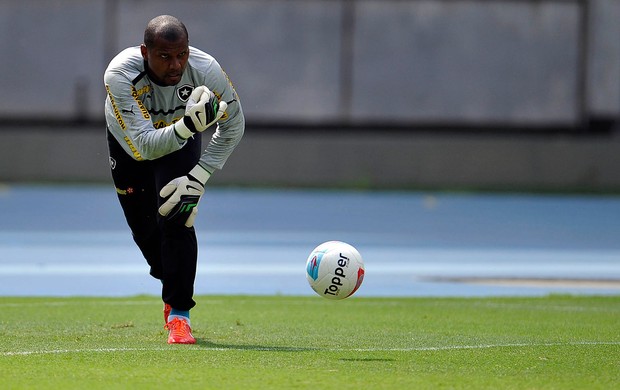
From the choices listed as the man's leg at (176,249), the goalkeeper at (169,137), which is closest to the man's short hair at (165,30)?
the goalkeeper at (169,137)

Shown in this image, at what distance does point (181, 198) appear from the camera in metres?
7.57

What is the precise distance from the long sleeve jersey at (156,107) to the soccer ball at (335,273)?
96cm

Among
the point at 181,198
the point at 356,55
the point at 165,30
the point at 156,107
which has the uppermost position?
the point at 165,30

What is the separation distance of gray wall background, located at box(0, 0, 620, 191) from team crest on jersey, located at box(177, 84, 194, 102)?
20.6 meters

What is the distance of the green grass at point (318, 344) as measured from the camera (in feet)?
21.0

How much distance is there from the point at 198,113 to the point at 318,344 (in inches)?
69.8

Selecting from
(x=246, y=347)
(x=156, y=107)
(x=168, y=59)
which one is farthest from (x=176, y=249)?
(x=168, y=59)

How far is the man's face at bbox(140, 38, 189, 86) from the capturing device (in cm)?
734

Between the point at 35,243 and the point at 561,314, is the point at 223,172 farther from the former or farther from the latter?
the point at 561,314

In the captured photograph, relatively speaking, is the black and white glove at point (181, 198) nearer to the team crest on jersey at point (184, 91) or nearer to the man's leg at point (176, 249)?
the man's leg at point (176, 249)

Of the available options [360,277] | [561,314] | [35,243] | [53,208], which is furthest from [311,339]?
[53,208]

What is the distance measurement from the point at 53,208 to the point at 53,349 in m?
15.6

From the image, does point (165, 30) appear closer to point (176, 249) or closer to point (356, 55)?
point (176, 249)

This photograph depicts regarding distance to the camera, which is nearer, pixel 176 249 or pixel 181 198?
pixel 181 198
